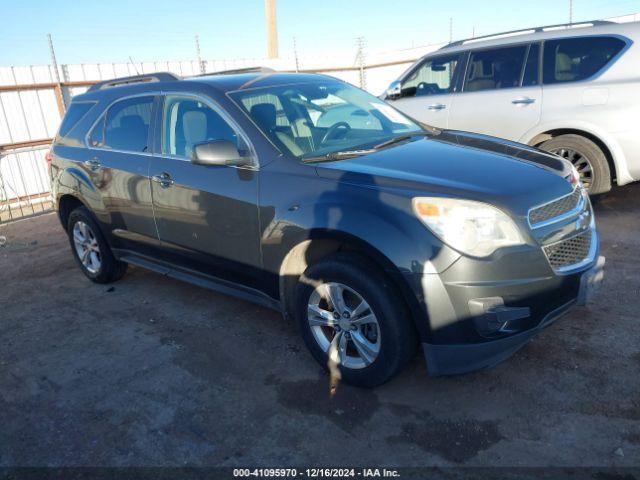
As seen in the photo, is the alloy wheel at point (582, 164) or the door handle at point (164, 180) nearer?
the door handle at point (164, 180)

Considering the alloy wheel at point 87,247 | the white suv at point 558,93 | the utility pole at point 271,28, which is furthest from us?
the utility pole at point 271,28

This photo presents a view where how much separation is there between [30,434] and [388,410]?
2005 millimetres

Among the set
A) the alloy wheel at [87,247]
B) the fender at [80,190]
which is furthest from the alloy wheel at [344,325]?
the alloy wheel at [87,247]

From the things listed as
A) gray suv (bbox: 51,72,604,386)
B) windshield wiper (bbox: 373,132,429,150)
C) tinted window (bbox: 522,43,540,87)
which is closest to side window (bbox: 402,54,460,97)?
tinted window (bbox: 522,43,540,87)

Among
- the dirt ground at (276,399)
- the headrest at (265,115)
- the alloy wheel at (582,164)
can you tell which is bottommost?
the dirt ground at (276,399)

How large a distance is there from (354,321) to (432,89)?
4879 millimetres

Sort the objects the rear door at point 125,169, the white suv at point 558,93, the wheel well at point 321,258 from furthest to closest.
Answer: the white suv at point 558,93
the rear door at point 125,169
the wheel well at point 321,258

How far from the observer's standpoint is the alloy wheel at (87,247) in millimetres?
5160

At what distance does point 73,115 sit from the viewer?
518cm

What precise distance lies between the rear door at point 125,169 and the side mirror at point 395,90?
3.87 m

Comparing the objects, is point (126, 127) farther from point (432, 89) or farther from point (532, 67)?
point (532, 67)

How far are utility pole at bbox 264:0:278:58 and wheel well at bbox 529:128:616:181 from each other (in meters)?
11.4

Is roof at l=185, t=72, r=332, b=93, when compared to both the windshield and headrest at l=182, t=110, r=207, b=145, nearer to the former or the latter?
the windshield

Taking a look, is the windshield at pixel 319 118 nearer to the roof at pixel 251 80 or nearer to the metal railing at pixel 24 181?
the roof at pixel 251 80
